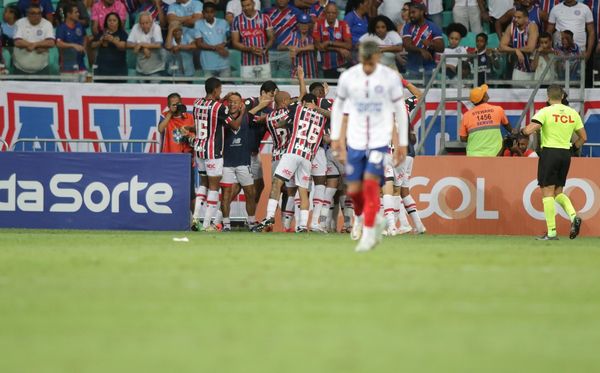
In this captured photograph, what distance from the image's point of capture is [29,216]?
22891 mm

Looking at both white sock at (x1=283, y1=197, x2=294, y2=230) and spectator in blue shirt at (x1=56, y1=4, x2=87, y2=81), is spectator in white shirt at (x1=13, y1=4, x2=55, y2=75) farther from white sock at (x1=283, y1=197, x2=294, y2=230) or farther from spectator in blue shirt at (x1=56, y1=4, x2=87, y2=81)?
white sock at (x1=283, y1=197, x2=294, y2=230)

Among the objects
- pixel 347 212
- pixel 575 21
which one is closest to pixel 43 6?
pixel 347 212

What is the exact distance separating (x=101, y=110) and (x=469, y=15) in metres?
8.00

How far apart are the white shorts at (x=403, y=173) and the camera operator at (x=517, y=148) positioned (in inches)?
101

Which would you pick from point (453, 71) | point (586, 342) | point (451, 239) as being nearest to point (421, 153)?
point (453, 71)

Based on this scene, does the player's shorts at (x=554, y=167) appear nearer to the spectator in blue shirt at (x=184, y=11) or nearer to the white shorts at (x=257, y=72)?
the white shorts at (x=257, y=72)

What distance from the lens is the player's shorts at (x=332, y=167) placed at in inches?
904

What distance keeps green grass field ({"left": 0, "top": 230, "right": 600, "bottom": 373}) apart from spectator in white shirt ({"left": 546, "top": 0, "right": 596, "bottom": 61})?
35.9 feet

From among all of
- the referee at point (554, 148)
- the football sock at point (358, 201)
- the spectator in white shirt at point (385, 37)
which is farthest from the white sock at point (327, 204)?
the football sock at point (358, 201)

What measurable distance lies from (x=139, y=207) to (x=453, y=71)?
6698 mm

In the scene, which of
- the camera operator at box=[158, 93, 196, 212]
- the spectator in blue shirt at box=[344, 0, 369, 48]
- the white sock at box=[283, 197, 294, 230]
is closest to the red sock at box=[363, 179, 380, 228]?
the white sock at box=[283, 197, 294, 230]

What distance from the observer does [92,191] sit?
22953 millimetres

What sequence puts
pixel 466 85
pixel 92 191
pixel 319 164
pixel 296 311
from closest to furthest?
1. pixel 296 311
2. pixel 319 164
3. pixel 92 191
4. pixel 466 85

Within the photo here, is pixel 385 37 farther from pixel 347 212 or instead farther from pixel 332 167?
pixel 347 212
